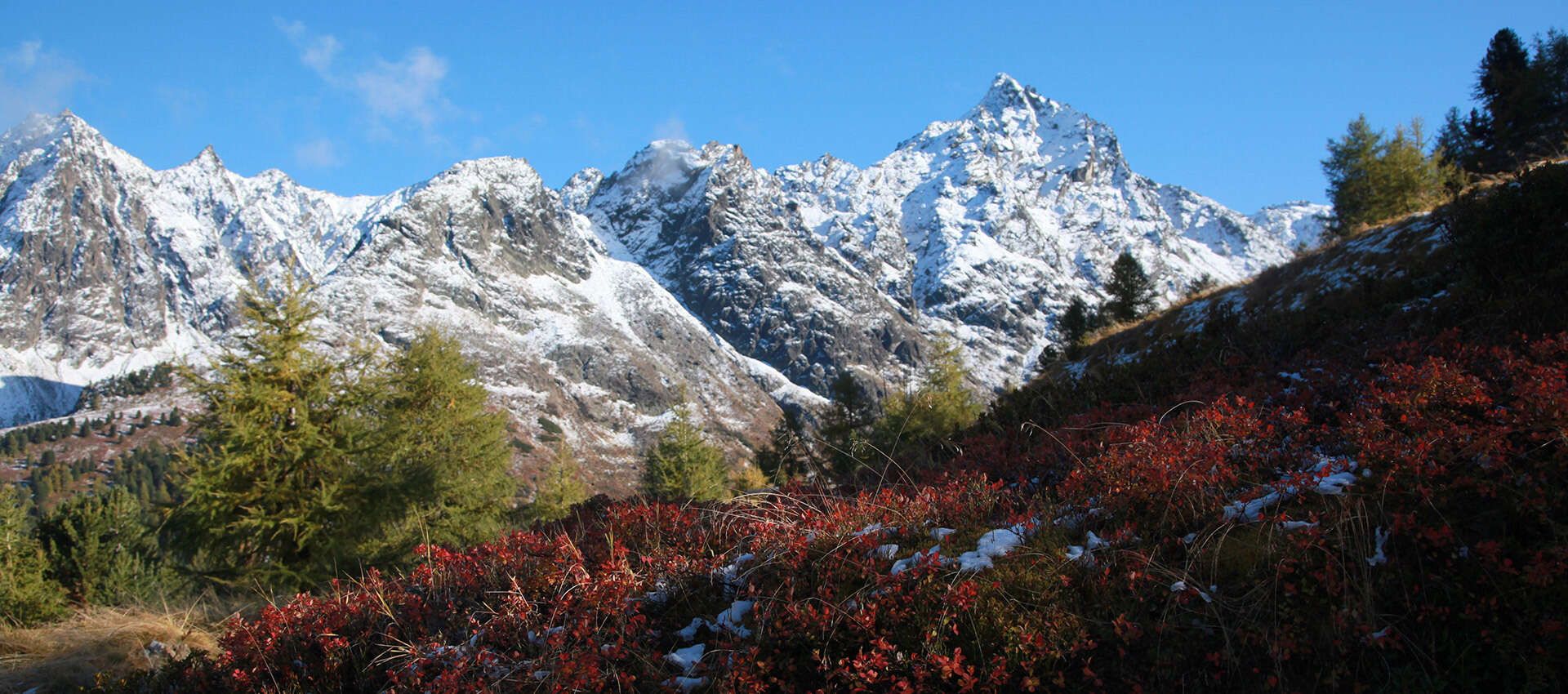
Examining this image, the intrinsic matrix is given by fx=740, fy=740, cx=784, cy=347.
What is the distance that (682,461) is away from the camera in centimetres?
3325

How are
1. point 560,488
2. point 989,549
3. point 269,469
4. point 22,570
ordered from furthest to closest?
1. point 560,488
2. point 22,570
3. point 269,469
4. point 989,549

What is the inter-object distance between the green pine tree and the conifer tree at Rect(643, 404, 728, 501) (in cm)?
1811

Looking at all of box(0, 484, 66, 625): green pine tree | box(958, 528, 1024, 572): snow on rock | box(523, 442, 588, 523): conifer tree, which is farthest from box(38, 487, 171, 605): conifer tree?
box(958, 528, 1024, 572): snow on rock

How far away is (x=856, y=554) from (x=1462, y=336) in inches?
264

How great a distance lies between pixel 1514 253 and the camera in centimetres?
814

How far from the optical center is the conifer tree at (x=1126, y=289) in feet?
127

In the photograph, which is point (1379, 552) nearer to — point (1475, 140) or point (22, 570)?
point (22, 570)

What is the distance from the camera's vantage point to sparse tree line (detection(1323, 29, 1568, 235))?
3369 cm

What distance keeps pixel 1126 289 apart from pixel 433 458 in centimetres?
3422

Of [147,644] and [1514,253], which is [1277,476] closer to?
[1514,253]

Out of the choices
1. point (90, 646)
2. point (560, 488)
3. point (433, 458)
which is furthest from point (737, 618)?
point (560, 488)

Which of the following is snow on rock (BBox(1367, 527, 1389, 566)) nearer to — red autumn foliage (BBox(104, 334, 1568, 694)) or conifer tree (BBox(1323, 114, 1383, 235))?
red autumn foliage (BBox(104, 334, 1568, 694))

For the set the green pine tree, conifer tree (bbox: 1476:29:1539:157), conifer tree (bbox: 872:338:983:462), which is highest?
conifer tree (bbox: 1476:29:1539:157)

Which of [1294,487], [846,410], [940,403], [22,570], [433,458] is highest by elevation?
[846,410]
